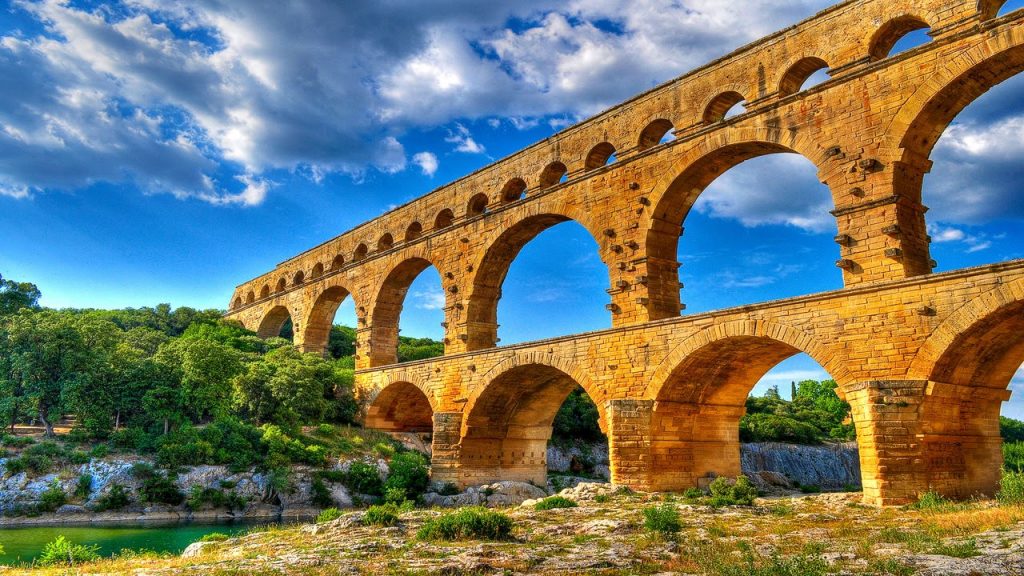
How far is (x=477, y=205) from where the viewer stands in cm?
2580

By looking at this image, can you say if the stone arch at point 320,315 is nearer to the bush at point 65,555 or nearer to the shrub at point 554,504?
the shrub at point 554,504

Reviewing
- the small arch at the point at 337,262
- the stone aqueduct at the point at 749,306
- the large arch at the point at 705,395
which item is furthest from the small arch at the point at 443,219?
the large arch at the point at 705,395

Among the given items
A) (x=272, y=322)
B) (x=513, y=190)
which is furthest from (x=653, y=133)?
(x=272, y=322)

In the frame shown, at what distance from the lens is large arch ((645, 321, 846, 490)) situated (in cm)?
1594

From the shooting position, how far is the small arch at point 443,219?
88.0 feet

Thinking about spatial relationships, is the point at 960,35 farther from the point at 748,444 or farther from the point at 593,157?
the point at 748,444

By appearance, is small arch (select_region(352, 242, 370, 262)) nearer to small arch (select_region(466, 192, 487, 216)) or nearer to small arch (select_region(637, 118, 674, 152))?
small arch (select_region(466, 192, 487, 216))

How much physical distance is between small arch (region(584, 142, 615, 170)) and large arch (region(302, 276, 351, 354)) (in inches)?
611

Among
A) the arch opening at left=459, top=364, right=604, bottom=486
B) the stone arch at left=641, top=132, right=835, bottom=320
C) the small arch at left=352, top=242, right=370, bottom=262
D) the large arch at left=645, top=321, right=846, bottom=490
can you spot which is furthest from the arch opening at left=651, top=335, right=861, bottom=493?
the small arch at left=352, top=242, right=370, bottom=262

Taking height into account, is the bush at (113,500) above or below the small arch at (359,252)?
below

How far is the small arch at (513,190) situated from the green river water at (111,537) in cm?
1289

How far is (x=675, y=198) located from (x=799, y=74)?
13.8ft

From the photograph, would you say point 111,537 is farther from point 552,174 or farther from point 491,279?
point 552,174

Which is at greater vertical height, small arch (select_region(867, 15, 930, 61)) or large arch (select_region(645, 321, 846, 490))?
small arch (select_region(867, 15, 930, 61))
